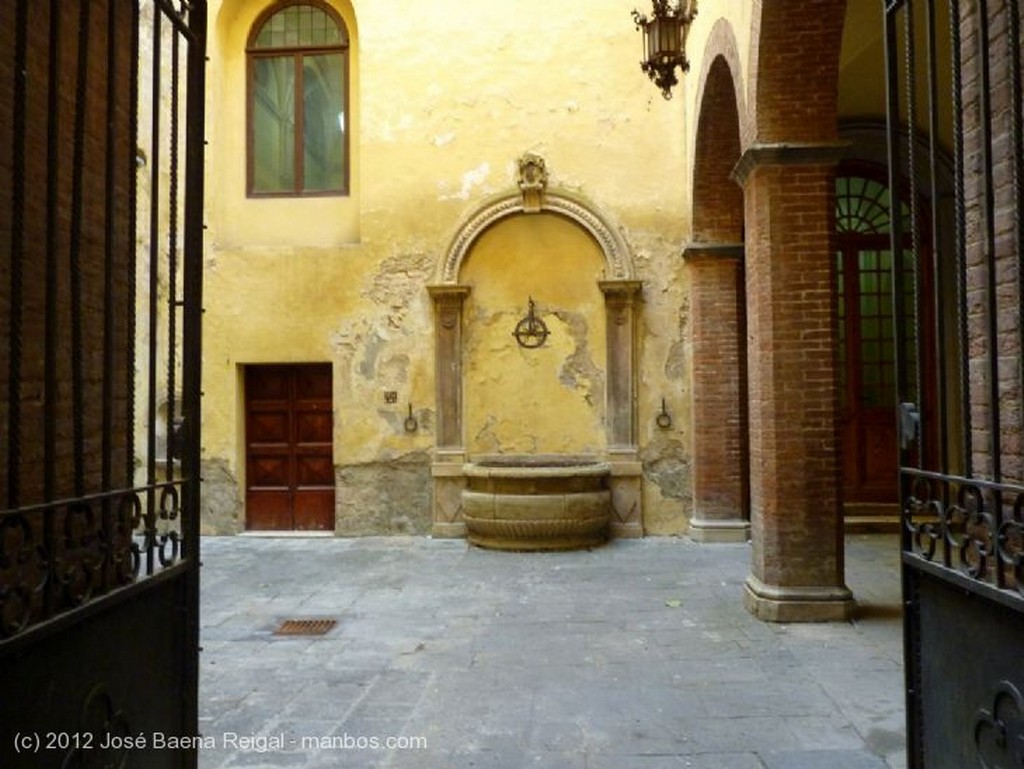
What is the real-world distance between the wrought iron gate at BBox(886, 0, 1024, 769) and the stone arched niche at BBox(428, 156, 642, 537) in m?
6.81

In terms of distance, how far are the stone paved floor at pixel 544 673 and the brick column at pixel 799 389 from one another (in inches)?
14.9

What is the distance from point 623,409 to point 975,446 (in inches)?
274

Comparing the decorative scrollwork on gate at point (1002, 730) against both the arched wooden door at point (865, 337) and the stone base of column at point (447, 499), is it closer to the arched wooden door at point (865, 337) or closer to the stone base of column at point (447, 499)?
the stone base of column at point (447, 499)

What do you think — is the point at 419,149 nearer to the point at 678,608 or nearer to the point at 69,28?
the point at 678,608

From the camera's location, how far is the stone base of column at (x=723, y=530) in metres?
9.23

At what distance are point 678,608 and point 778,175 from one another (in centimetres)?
331

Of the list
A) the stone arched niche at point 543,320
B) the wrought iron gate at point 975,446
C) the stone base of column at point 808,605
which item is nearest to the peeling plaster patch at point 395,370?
the stone arched niche at point 543,320

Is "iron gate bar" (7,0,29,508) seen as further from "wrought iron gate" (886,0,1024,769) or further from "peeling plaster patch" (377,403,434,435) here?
"peeling plaster patch" (377,403,434,435)

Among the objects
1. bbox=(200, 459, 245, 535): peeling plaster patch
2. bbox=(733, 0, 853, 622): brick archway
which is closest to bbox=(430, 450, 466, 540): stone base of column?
bbox=(200, 459, 245, 535): peeling plaster patch

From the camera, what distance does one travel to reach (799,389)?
586cm

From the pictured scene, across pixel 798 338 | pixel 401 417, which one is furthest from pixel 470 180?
pixel 798 338

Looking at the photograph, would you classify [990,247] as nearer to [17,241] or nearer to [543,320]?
[17,241]

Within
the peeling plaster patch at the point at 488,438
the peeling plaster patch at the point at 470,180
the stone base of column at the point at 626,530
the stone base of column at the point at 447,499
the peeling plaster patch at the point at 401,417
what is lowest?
the stone base of column at the point at 626,530

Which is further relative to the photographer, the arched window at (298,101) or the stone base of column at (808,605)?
the arched window at (298,101)
